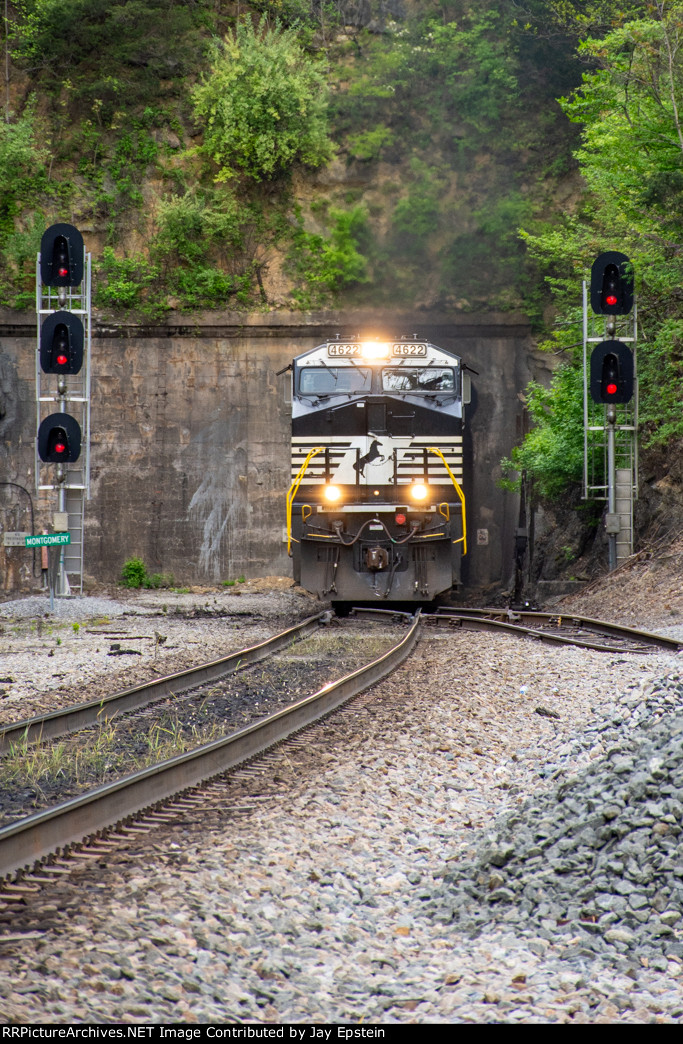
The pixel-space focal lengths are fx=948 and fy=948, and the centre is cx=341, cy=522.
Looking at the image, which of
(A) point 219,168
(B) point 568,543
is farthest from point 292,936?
(A) point 219,168

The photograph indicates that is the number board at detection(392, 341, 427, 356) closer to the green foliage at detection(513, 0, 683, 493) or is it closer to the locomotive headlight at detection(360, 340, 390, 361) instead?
the locomotive headlight at detection(360, 340, 390, 361)

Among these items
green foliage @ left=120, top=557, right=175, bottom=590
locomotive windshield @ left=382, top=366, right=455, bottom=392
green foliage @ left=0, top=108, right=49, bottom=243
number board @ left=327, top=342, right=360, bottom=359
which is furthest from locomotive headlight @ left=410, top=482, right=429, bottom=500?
green foliage @ left=0, top=108, right=49, bottom=243

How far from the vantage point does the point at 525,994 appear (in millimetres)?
2652

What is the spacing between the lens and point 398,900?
3.49 metres

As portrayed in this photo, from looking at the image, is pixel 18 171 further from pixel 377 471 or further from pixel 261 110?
pixel 377 471

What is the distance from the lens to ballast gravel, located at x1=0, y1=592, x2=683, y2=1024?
2625 millimetres

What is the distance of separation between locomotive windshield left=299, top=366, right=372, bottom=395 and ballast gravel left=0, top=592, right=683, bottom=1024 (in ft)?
29.3

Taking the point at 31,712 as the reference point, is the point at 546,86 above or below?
above

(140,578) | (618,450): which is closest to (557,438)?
(618,450)

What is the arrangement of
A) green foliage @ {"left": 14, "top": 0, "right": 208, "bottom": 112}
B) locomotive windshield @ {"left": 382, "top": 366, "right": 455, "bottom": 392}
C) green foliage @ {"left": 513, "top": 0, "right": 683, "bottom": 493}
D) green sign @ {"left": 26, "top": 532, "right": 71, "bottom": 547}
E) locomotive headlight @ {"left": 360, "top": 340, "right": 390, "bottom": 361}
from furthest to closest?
1. green foliage @ {"left": 14, "top": 0, "right": 208, "bottom": 112}
2. green foliage @ {"left": 513, "top": 0, "right": 683, "bottom": 493}
3. locomotive headlight @ {"left": 360, "top": 340, "right": 390, "bottom": 361}
4. locomotive windshield @ {"left": 382, "top": 366, "right": 455, "bottom": 392}
5. green sign @ {"left": 26, "top": 532, "right": 71, "bottom": 547}

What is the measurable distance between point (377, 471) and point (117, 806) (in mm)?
9585

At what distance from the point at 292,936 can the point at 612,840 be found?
1.27 meters

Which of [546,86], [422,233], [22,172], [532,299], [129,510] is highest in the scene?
[546,86]

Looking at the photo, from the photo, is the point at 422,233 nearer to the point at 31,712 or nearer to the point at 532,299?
the point at 532,299
